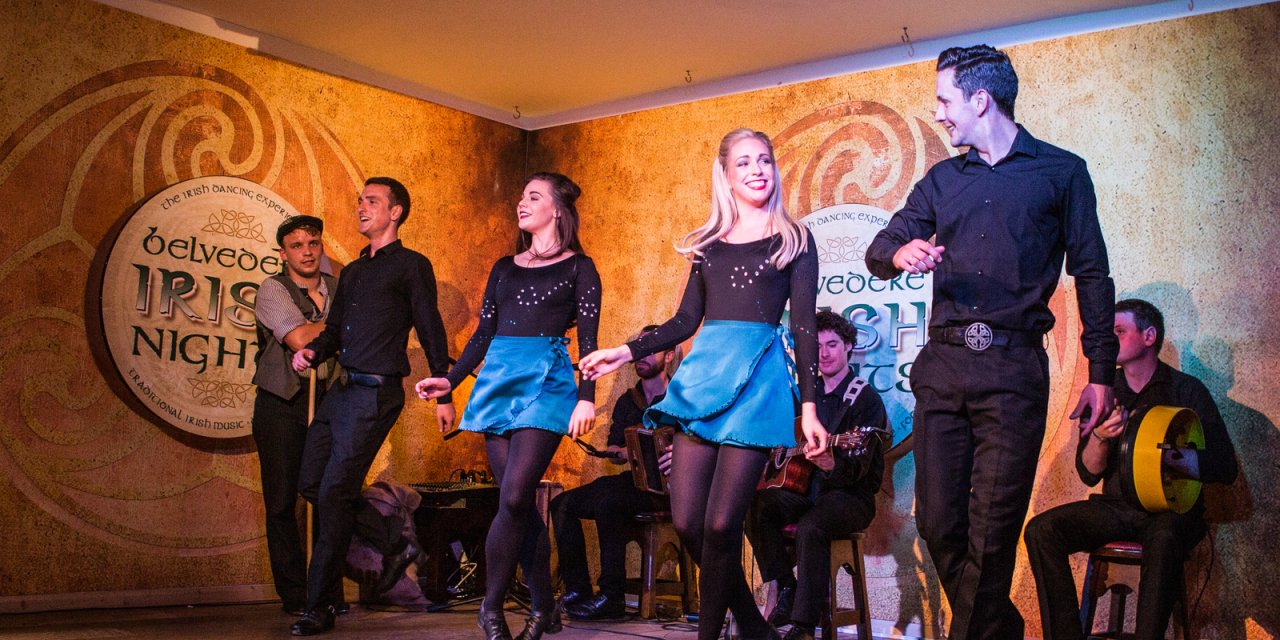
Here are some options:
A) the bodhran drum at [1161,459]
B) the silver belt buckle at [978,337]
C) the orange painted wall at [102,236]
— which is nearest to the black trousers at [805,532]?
the bodhran drum at [1161,459]

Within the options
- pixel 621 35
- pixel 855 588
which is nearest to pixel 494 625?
pixel 855 588

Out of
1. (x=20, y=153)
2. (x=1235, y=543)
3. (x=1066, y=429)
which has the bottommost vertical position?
(x=1235, y=543)

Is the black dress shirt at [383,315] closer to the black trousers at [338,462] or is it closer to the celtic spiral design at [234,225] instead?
the black trousers at [338,462]

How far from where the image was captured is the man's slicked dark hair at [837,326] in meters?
5.66

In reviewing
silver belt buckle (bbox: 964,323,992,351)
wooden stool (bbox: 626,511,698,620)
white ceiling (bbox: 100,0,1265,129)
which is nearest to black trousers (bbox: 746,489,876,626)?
wooden stool (bbox: 626,511,698,620)

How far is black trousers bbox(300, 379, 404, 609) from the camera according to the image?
486 cm

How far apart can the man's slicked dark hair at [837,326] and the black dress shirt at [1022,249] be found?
8.11 ft

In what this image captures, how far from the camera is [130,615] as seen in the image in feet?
17.8

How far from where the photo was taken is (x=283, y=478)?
5.67 metres

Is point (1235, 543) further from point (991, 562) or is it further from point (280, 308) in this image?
point (280, 308)

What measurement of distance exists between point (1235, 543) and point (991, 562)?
8.98ft

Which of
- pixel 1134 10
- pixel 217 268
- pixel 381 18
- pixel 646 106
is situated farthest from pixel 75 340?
pixel 1134 10

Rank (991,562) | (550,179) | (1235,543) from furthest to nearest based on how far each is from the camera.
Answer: (1235,543), (550,179), (991,562)

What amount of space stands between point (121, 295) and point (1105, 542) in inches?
194
